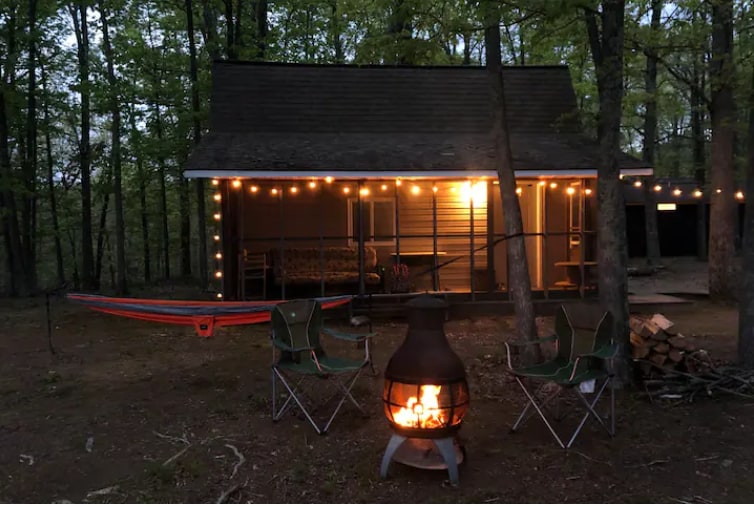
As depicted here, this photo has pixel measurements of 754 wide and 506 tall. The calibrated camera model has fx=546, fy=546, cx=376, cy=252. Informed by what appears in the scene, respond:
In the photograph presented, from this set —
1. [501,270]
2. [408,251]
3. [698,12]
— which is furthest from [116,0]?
[698,12]

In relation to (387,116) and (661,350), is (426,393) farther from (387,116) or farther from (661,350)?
(387,116)

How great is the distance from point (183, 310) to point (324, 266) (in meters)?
4.68

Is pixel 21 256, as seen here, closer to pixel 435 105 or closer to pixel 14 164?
pixel 14 164

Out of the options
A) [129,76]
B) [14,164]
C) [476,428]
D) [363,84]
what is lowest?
[476,428]

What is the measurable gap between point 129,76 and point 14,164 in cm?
392

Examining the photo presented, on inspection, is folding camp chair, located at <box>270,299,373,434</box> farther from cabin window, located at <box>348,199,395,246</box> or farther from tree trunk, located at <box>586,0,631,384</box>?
cabin window, located at <box>348,199,395,246</box>

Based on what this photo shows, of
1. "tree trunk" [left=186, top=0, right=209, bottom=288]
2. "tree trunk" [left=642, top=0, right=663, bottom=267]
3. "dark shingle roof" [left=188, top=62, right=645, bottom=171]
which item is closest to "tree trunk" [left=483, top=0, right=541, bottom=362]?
"dark shingle roof" [left=188, top=62, right=645, bottom=171]

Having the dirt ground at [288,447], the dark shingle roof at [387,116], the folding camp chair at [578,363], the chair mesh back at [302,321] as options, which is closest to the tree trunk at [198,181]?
the dark shingle roof at [387,116]

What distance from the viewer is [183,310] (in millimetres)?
5613

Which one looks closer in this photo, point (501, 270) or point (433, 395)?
point (433, 395)

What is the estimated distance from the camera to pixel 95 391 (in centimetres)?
501

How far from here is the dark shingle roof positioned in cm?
890

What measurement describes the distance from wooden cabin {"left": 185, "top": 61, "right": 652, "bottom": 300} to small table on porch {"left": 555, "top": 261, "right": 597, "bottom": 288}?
0.03m

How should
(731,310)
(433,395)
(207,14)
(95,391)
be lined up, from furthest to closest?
(207,14) < (731,310) < (95,391) < (433,395)
